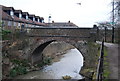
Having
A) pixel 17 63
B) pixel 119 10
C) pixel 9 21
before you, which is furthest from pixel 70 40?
pixel 9 21

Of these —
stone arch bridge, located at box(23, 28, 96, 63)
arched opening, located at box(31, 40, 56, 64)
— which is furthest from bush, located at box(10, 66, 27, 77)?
arched opening, located at box(31, 40, 56, 64)

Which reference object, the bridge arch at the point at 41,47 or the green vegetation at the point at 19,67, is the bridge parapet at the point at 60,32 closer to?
the bridge arch at the point at 41,47

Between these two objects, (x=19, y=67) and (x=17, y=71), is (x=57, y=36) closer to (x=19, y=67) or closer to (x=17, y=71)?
(x=19, y=67)

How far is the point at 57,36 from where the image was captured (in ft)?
59.1

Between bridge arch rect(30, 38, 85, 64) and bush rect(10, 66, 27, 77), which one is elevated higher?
bridge arch rect(30, 38, 85, 64)

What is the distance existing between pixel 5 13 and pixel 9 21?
72.6 inches

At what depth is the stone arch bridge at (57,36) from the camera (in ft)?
56.2

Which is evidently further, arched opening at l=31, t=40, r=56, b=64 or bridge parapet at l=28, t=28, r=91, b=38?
arched opening at l=31, t=40, r=56, b=64

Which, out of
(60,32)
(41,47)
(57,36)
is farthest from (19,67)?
(60,32)

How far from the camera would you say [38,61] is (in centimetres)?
2191

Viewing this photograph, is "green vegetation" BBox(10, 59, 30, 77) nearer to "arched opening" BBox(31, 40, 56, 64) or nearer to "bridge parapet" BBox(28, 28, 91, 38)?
"arched opening" BBox(31, 40, 56, 64)

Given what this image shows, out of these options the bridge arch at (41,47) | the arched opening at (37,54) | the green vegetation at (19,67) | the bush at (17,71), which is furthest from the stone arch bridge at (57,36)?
the bush at (17,71)

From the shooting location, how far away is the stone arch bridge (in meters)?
17.1

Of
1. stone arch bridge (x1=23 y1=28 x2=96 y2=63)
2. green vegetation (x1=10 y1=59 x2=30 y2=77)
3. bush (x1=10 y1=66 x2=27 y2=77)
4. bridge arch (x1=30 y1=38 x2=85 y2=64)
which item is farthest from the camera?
bridge arch (x1=30 y1=38 x2=85 y2=64)
